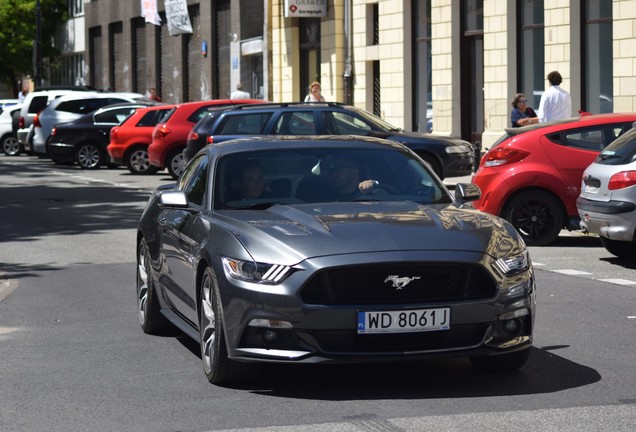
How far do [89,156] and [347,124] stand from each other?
42.6 ft

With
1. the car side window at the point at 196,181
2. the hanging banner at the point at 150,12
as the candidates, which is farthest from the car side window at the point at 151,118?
the hanging banner at the point at 150,12

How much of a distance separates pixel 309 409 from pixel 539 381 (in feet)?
4.65

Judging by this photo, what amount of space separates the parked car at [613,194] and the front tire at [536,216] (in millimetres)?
1649

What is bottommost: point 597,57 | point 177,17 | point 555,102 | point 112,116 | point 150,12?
point 112,116

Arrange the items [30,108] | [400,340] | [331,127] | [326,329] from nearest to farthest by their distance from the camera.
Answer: [326,329] → [400,340] → [331,127] → [30,108]

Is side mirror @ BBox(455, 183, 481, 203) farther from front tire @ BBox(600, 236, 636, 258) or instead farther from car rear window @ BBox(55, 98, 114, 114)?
car rear window @ BBox(55, 98, 114, 114)

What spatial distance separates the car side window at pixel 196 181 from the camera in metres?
9.21

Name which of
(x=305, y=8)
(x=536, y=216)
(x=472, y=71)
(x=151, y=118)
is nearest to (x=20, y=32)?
(x=305, y=8)

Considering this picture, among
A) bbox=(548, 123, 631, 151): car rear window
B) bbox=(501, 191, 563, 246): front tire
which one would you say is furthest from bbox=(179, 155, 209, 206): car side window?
bbox=(548, 123, 631, 151): car rear window

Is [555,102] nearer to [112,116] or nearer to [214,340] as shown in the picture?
[112,116]

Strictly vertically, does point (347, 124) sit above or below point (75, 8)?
below

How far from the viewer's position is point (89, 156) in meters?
35.5

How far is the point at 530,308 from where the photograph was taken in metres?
7.99

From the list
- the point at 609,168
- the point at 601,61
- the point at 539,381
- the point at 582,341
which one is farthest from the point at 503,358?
the point at 601,61
